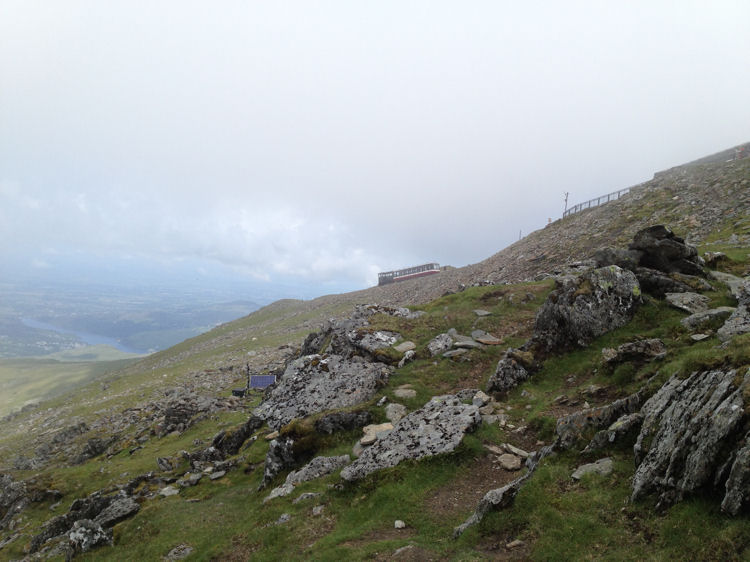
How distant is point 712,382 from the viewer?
10.3m

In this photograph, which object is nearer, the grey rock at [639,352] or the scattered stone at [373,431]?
the grey rock at [639,352]

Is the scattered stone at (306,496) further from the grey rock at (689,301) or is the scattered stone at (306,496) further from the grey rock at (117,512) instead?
the grey rock at (689,301)

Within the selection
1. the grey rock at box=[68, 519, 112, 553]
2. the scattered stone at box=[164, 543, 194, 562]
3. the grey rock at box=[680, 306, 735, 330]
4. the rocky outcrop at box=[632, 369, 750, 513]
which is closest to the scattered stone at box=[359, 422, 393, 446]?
the scattered stone at box=[164, 543, 194, 562]

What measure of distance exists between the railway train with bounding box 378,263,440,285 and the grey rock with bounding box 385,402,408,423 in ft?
322

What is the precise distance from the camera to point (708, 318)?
17609 mm

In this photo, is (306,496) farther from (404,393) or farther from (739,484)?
(739,484)

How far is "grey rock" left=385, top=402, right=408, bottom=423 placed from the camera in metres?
21.2

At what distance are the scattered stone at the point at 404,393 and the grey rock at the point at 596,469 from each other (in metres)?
11.8

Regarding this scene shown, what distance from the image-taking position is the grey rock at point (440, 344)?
28312mm

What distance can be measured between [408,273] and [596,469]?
114 metres

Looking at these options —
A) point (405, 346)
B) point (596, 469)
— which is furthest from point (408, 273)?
point (596, 469)

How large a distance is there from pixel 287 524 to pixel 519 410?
11917mm

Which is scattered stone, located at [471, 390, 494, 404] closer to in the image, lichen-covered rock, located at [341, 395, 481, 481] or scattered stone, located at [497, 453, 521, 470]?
lichen-covered rock, located at [341, 395, 481, 481]

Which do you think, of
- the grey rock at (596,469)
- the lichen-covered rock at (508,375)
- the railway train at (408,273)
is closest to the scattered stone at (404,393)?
the lichen-covered rock at (508,375)
